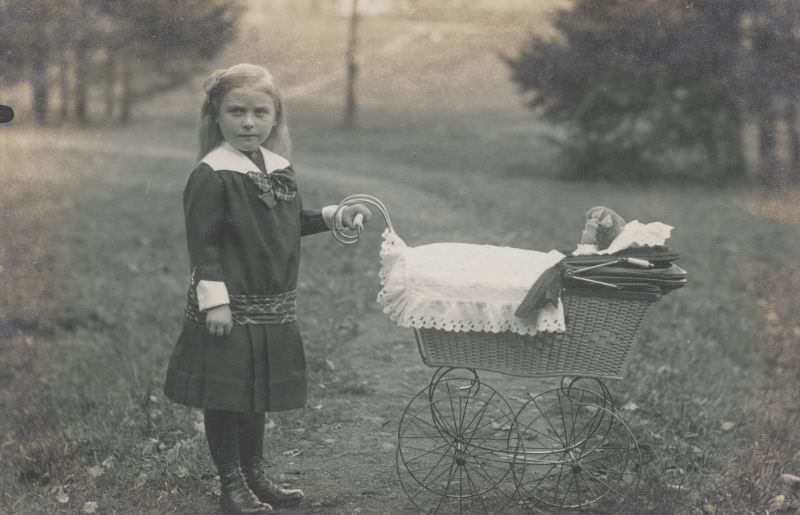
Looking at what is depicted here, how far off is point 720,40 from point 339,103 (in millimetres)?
13871

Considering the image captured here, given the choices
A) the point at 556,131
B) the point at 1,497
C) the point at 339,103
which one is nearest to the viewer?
the point at 1,497

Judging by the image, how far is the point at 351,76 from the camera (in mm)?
27594

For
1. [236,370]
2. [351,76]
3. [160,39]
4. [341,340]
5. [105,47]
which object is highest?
[160,39]

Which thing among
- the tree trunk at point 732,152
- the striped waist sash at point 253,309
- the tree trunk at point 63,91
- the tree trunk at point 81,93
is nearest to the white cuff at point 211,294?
the striped waist sash at point 253,309

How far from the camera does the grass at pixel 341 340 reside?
4.62 metres

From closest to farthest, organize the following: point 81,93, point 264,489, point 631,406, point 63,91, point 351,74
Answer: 1. point 264,489
2. point 631,406
3. point 63,91
4. point 351,74
5. point 81,93

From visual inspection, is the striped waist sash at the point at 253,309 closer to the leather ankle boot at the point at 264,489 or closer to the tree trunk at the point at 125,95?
the leather ankle boot at the point at 264,489

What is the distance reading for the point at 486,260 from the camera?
12.4ft

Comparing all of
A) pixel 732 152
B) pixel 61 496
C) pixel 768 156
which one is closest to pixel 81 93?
pixel 732 152

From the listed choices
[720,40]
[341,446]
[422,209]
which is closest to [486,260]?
[341,446]

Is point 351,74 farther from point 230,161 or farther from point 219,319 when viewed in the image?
point 219,319

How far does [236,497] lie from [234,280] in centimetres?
95

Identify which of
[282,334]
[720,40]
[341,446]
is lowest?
[341,446]

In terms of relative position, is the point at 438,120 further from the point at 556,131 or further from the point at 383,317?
the point at 383,317
